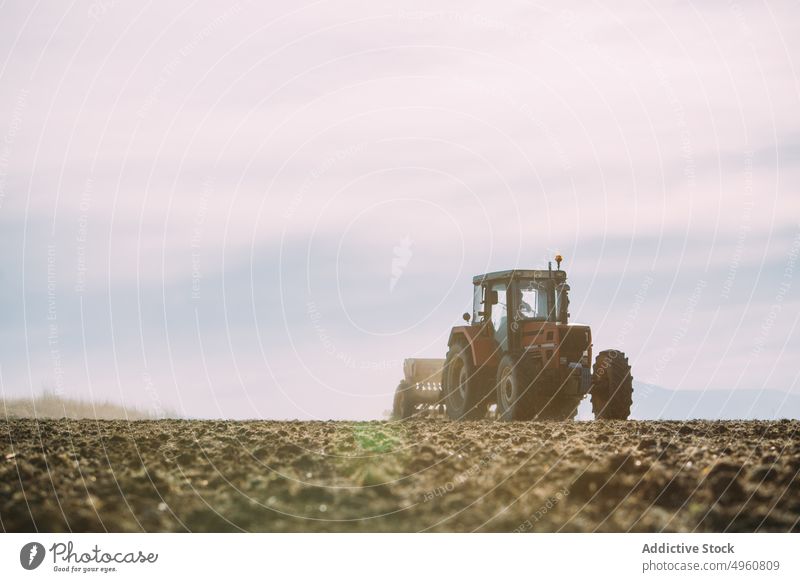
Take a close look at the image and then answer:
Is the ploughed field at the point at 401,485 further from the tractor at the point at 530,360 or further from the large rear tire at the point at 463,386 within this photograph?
the large rear tire at the point at 463,386

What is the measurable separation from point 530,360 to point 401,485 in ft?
41.5

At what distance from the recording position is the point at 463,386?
25.5m

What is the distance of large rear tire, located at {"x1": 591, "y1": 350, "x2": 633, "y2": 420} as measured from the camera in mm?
22562

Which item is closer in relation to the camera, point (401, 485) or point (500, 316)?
point (401, 485)

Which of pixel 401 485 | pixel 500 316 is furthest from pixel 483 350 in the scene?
pixel 401 485

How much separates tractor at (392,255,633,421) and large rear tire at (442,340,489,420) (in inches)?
1.0

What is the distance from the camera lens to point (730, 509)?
383 inches

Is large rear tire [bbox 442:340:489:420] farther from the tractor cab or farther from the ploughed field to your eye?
the ploughed field

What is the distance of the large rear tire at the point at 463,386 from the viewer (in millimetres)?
24891

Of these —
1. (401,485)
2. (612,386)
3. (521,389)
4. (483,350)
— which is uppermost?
(483,350)

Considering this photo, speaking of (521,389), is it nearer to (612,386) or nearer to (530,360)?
(530,360)

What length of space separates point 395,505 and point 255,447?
175 inches

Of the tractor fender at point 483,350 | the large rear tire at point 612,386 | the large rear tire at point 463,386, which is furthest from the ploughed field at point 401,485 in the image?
the large rear tire at point 463,386
